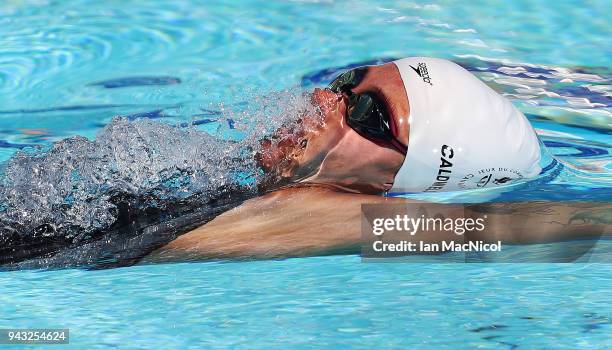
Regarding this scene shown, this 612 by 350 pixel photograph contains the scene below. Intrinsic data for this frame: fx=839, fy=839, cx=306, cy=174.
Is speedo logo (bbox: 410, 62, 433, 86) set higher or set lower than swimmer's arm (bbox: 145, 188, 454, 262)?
higher

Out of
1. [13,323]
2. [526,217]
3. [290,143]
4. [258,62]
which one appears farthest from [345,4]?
[13,323]

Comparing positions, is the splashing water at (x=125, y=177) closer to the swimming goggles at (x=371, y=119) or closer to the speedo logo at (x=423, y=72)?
the swimming goggles at (x=371, y=119)

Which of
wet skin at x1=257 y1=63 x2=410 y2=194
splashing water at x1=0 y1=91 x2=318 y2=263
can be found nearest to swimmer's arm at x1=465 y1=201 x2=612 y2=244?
wet skin at x1=257 y1=63 x2=410 y2=194

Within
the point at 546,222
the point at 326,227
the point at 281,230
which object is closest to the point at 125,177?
the point at 281,230

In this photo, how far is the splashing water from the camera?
2881 mm

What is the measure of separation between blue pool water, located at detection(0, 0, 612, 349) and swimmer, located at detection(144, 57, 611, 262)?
12 centimetres

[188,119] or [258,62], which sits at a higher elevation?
[258,62]

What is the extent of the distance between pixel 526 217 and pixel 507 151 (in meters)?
0.29

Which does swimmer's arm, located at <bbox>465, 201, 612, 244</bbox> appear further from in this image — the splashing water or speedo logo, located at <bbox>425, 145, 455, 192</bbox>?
the splashing water

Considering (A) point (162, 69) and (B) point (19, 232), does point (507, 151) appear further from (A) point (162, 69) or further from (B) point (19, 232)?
(A) point (162, 69)

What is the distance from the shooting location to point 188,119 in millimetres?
4691

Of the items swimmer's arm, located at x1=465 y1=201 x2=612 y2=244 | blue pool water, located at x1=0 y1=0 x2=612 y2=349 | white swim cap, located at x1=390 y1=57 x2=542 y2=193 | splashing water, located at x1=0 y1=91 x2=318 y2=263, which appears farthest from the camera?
white swim cap, located at x1=390 y1=57 x2=542 y2=193

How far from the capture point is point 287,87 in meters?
4.77

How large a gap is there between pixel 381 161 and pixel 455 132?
11.7 inches
